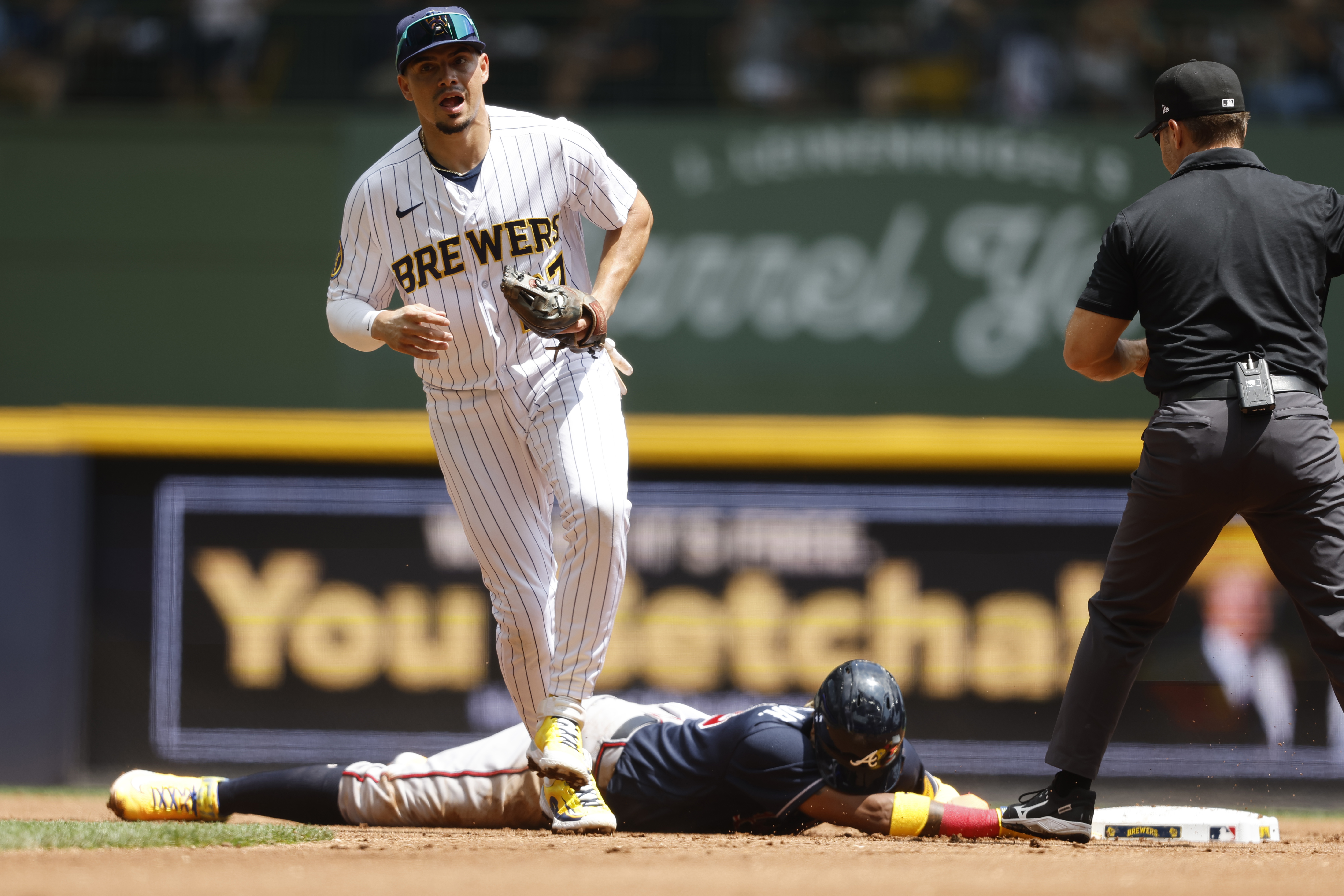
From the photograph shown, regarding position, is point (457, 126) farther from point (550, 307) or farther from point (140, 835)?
point (140, 835)

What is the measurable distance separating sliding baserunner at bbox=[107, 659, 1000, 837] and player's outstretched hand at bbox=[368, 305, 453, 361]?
46.9 inches

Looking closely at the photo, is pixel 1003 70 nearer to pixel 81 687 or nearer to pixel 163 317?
pixel 163 317

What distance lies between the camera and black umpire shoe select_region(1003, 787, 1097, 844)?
384 centimetres

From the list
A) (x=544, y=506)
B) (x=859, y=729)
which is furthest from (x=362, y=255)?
(x=859, y=729)

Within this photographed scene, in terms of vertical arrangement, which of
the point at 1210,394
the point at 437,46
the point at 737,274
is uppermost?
the point at 737,274

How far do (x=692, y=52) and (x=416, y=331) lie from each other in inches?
255

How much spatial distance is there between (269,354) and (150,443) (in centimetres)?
213

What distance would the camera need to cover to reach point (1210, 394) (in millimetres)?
3672

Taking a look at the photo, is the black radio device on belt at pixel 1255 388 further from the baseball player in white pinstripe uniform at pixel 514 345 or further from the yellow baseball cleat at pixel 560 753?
the yellow baseball cleat at pixel 560 753

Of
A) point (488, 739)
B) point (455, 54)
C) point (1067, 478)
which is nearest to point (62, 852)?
point (488, 739)

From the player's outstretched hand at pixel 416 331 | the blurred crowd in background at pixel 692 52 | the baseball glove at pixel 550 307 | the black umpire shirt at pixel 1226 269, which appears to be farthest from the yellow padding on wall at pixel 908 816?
the blurred crowd in background at pixel 692 52

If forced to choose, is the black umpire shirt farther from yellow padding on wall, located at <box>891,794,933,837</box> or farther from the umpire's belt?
yellow padding on wall, located at <box>891,794,933,837</box>

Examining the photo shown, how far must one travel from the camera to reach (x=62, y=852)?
3.73 m

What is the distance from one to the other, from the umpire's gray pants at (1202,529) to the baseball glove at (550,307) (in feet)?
4.69
